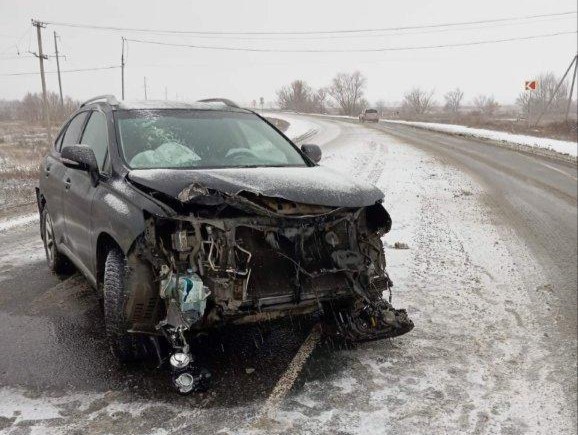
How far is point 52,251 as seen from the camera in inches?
213

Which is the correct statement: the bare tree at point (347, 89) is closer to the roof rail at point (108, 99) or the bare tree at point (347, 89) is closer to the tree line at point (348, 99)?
the tree line at point (348, 99)

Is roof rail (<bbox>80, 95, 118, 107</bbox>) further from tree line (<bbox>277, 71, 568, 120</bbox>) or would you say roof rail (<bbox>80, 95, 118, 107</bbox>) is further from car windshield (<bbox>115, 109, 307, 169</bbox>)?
tree line (<bbox>277, 71, 568, 120</bbox>)

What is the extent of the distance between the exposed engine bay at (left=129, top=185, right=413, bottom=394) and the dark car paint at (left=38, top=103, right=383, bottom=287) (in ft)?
0.28

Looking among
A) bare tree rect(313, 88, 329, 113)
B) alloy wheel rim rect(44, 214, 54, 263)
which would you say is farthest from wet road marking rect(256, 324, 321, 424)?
bare tree rect(313, 88, 329, 113)

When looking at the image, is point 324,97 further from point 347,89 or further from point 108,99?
point 108,99

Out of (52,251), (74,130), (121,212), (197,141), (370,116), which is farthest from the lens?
(370,116)

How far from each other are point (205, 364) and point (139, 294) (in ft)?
2.67

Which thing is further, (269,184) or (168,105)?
(168,105)

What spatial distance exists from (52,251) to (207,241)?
311cm

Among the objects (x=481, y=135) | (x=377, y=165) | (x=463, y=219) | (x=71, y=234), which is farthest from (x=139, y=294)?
(x=481, y=135)

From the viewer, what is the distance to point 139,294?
3152 mm

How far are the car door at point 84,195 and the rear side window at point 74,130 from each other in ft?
0.71

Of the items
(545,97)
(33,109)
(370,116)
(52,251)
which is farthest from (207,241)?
(545,97)

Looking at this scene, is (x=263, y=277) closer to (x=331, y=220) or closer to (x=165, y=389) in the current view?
(x=331, y=220)
